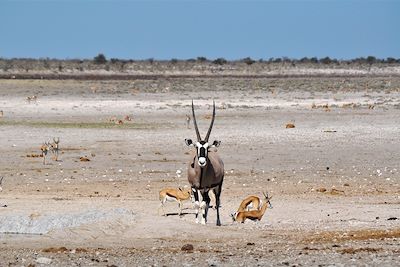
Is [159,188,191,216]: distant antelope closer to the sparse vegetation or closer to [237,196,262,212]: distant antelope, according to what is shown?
[237,196,262,212]: distant antelope

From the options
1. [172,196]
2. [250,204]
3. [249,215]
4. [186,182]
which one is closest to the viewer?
[249,215]

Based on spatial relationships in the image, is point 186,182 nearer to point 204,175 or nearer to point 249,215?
point 204,175

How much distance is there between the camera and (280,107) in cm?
4056

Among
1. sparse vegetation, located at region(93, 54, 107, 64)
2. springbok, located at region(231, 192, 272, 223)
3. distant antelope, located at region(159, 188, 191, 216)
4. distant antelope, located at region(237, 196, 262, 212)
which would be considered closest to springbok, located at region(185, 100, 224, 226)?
springbok, located at region(231, 192, 272, 223)

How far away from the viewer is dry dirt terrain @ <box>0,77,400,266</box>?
1226cm

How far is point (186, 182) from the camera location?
20.5 meters

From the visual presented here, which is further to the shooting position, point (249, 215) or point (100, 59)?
point (100, 59)

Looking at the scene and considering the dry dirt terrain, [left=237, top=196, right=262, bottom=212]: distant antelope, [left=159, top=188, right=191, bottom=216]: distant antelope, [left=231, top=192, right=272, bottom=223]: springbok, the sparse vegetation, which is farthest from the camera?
the sparse vegetation

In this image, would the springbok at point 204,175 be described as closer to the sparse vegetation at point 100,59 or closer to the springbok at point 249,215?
the springbok at point 249,215

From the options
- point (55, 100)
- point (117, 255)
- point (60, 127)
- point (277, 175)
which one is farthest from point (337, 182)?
point (55, 100)

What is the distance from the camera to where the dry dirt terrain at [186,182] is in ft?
40.2

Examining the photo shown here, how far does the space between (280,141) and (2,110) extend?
1348 cm

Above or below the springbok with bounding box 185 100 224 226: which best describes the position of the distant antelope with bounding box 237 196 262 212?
below

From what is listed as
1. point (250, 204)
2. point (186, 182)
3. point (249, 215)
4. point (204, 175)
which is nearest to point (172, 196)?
point (204, 175)
